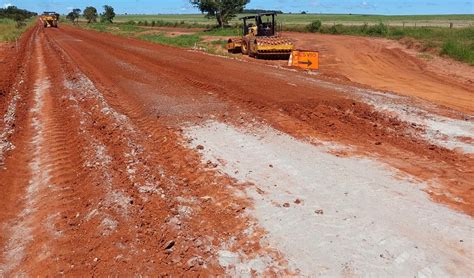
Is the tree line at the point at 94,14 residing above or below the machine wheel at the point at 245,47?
above

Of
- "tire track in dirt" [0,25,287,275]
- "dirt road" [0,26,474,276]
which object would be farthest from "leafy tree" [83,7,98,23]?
"tire track in dirt" [0,25,287,275]

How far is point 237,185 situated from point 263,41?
59.2ft

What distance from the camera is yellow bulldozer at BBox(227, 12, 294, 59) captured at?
23.0 metres

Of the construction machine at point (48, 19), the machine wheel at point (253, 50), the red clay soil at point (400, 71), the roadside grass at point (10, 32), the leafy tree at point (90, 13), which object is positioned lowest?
the red clay soil at point (400, 71)

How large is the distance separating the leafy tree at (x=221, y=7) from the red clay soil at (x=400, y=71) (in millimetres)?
26788

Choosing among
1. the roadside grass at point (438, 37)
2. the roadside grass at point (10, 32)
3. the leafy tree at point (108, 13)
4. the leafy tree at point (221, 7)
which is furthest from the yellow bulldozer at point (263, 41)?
the leafy tree at point (108, 13)

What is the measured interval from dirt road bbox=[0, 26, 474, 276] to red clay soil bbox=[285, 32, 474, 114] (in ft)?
10.5

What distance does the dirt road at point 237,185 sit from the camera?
4527mm

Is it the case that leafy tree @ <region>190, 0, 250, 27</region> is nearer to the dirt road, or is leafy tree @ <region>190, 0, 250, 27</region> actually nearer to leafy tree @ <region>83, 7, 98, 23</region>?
the dirt road

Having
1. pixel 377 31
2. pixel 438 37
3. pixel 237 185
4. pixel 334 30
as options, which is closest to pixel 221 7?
pixel 334 30

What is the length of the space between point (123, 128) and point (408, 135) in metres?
5.68

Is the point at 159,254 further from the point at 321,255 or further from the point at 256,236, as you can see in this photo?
the point at 321,255

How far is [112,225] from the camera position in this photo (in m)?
5.16

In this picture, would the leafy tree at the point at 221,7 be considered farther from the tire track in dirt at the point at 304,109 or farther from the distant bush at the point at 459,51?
the tire track in dirt at the point at 304,109
